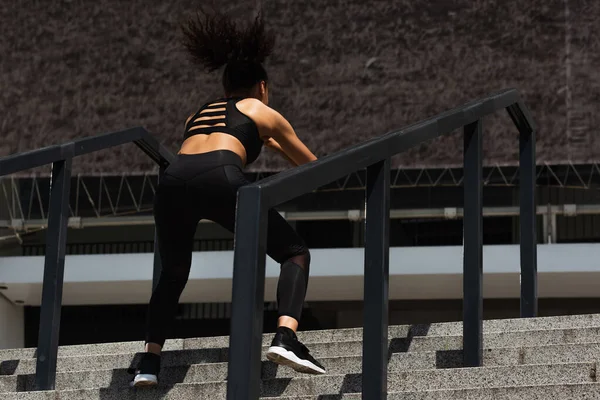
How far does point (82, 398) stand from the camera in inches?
139

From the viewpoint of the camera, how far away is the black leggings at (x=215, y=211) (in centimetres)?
336

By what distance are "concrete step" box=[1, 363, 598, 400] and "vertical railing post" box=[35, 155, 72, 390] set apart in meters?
0.30

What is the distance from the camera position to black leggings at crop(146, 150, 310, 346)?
3.36 metres

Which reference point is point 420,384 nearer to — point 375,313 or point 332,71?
point 375,313

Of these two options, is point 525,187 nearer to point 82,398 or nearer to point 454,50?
point 82,398

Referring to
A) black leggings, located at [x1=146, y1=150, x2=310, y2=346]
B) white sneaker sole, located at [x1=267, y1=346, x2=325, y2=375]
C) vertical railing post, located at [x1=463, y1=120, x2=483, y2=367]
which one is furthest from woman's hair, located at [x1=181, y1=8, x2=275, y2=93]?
white sneaker sole, located at [x1=267, y1=346, x2=325, y2=375]

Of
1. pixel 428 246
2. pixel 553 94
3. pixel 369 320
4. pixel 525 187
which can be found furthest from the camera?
pixel 428 246

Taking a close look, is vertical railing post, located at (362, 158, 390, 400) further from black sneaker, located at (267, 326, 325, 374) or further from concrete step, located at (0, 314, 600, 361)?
concrete step, located at (0, 314, 600, 361)

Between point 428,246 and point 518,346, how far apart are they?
10.0 metres

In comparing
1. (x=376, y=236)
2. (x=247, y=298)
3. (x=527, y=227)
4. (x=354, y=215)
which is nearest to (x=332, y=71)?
(x=354, y=215)

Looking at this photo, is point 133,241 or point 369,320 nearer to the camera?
point 369,320

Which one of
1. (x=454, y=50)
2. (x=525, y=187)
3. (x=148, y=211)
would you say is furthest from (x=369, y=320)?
(x=148, y=211)

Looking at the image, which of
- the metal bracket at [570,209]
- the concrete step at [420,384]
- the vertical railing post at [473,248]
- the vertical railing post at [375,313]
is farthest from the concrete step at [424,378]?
the metal bracket at [570,209]

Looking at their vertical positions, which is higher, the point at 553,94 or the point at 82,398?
the point at 553,94
